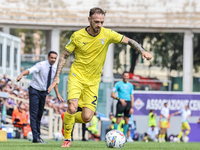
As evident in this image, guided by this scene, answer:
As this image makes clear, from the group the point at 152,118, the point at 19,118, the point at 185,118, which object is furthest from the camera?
the point at 185,118

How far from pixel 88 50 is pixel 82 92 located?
78cm

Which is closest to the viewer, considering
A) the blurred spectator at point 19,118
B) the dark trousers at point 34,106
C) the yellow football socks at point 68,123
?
the yellow football socks at point 68,123

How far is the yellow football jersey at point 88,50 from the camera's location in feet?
27.2

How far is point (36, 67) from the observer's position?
10695mm

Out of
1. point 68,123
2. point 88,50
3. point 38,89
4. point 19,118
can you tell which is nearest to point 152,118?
point 19,118

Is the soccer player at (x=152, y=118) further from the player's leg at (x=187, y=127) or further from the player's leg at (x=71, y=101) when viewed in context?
the player's leg at (x=71, y=101)

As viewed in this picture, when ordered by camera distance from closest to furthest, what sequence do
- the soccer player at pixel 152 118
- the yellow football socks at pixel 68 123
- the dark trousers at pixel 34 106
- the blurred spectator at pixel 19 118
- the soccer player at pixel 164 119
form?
the yellow football socks at pixel 68 123 → the dark trousers at pixel 34 106 → the blurred spectator at pixel 19 118 → the soccer player at pixel 152 118 → the soccer player at pixel 164 119

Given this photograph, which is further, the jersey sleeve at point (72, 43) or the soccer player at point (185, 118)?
the soccer player at point (185, 118)

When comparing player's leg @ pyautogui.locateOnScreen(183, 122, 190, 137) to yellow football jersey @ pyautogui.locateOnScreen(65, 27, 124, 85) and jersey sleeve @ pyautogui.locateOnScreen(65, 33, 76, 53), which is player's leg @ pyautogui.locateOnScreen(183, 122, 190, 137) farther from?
jersey sleeve @ pyautogui.locateOnScreen(65, 33, 76, 53)

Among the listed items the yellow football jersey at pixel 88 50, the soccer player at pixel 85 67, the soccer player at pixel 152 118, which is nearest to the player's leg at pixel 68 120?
the soccer player at pixel 85 67

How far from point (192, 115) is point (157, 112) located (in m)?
1.81

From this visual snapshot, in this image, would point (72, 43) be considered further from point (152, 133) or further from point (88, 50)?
point (152, 133)

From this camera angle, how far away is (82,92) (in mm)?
8492

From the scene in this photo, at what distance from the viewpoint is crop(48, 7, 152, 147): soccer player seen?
325 inches
